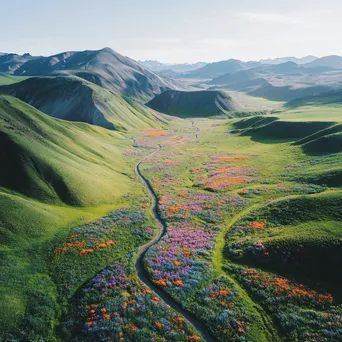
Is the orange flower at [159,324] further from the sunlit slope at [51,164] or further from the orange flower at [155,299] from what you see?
A: the sunlit slope at [51,164]

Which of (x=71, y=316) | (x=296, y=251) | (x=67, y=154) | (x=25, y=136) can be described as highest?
(x=25, y=136)

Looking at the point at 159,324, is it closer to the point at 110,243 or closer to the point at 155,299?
the point at 155,299

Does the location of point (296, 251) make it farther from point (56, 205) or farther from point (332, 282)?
point (56, 205)

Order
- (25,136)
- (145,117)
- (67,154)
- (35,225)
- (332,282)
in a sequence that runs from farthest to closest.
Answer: (145,117), (67,154), (25,136), (35,225), (332,282)

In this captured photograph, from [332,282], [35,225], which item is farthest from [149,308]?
[35,225]

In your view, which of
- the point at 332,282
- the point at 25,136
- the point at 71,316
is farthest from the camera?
the point at 25,136

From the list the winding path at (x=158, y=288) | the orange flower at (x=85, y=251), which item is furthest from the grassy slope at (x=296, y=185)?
the orange flower at (x=85, y=251)
